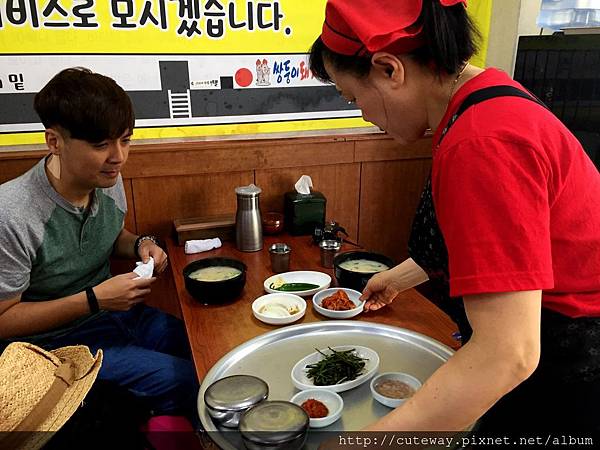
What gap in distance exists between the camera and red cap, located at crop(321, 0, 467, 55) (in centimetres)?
82

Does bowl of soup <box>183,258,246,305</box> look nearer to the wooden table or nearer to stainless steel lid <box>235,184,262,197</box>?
the wooden table

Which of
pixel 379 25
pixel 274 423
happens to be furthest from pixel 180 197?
pixel 379 25

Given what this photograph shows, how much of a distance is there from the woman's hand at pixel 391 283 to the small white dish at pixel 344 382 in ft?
0.82

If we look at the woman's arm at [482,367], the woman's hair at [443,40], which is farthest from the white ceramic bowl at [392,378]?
the woman's hair at [443,40]

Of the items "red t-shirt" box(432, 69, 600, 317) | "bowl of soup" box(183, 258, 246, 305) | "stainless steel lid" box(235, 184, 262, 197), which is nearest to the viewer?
"red t-shirt" box(432, 69, 600, 317)

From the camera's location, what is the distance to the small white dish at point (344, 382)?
1.14 m

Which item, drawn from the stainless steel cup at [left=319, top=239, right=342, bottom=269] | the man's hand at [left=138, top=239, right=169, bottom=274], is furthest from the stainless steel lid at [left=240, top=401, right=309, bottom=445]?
the man's hand at [left=138, top=239, right=169, bottom=274]

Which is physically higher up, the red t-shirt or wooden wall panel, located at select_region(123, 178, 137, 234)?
the red t-shirt

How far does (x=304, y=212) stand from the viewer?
2.30 meters

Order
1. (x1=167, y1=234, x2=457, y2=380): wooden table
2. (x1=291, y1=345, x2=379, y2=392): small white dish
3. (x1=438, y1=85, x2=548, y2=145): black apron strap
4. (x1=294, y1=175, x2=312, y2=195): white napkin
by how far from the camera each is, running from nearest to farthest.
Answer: (x1=438, y1=85, x2=548, y2=145): black apron strap
(x1=291, y1=345, x2=379, y2=392): small white dish
(x1=167, y1=234, x2=457, y2=380): wooden table
(x1=294, y1=175, x2=312, y2=195): white napkin

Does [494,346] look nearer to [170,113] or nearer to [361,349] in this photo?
[361,349]

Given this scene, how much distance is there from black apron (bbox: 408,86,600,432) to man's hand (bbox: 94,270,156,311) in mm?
1042

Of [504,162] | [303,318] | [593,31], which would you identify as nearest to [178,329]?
[303,318]

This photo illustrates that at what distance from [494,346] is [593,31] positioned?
7.56ft
